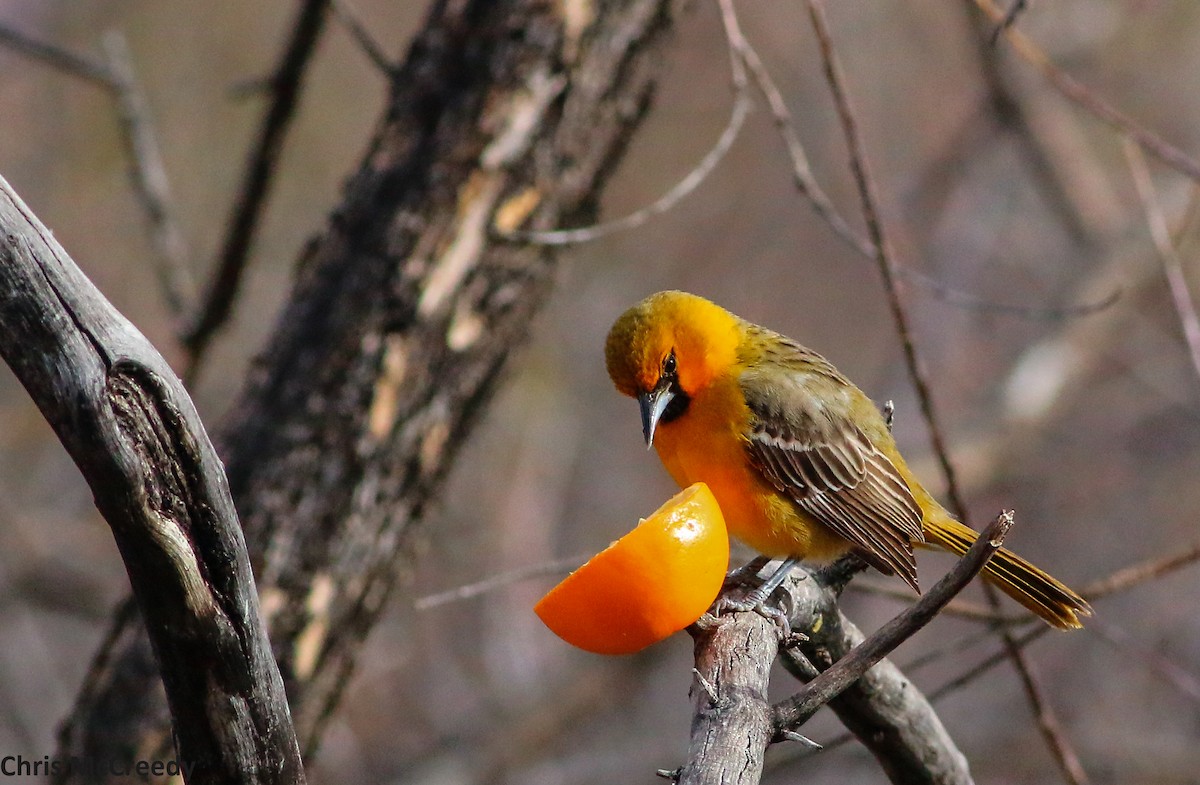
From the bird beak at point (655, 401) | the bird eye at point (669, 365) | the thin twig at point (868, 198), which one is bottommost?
the bird beak at point (655, 401)

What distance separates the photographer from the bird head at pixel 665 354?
328 centimetres

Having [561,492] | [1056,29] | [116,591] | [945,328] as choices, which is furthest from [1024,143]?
[116,591]

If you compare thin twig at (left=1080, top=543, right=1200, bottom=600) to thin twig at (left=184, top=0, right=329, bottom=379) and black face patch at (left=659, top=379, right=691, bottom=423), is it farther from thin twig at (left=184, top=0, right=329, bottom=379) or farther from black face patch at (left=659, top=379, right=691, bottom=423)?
thin twig at (left=184, top=0, right=329, bottom=379)

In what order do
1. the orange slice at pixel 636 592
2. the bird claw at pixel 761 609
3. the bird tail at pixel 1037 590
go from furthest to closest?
the bird tail at pixel 1037 590 < the bird claw at pixel 761 609 < the orange slice at pixel 636 592

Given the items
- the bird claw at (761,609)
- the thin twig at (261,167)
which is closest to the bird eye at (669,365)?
the bird claw at (761,609)

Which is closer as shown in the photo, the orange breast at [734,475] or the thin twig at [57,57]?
the orange breast at [734,475]

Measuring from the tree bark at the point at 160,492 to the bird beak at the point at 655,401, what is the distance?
61.0 inches

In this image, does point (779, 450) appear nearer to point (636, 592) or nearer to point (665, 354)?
point (665, 354)

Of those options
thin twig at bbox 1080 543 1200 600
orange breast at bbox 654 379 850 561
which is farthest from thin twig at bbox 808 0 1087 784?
orange breast at bbox 654 379 850 561

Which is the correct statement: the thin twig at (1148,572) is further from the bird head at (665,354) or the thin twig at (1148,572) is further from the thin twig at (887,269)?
the bird head at (665,354)

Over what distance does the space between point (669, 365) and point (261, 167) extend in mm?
2109

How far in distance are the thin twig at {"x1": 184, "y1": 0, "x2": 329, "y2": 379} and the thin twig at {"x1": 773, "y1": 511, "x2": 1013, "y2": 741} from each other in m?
3.34

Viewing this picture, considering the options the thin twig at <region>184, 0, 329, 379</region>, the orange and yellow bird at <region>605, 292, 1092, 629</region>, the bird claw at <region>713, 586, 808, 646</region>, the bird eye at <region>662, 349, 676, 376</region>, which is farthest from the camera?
the thin twig at <region>184, 0, 329, 379</region>

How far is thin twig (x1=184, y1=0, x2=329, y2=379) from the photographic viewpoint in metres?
4.46
